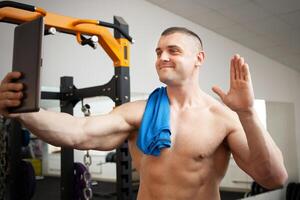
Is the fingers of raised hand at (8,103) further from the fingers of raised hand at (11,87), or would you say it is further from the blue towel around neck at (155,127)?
the blue towel around neck at (155,127)

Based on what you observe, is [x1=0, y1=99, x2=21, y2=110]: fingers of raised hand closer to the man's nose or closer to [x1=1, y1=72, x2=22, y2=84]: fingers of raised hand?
[x1=1, y1=72, x2=22, y2=84]: fingers of raised hand

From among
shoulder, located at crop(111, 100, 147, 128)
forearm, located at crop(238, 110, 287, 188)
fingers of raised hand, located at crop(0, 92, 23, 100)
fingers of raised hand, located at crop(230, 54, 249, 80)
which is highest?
fingers of raised hand, located at crop(230, 54, 249, 80)

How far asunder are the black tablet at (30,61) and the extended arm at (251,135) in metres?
0.59

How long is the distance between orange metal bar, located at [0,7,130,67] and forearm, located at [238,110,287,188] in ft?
3.00

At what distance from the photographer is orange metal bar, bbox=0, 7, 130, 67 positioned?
62.2 inches

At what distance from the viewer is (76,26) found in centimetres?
175

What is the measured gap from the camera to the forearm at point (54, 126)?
1071mm

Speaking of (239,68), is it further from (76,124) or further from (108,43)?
(108,43)

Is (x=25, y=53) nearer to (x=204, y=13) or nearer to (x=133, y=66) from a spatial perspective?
(x=133, y=66)

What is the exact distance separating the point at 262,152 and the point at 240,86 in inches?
10.0

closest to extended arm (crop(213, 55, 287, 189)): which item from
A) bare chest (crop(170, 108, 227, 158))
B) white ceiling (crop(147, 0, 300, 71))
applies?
bare chest (crop(170, 108, 227, 158))

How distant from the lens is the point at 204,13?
11.3 ft

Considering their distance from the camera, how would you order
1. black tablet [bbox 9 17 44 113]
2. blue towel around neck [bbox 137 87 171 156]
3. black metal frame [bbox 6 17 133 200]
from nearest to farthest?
black tablet [bbox 9 17 44 113]
blue towel around neck [bbox 137 87 171 156]
black metal frame [bbox 6 17 133 200]

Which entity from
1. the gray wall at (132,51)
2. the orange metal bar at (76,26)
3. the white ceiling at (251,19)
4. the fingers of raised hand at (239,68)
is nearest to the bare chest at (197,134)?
the fingers of raised hand at (239,68)
